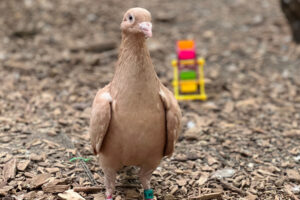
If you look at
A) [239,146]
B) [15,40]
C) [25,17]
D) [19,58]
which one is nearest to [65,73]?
[19,58]

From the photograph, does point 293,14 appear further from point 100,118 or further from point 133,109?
point 100,118

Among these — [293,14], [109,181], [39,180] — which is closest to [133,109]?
[109,181]

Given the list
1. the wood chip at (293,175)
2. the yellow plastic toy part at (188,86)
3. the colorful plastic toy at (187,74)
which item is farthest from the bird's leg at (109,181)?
the yellow plastic toy part at (188,86)

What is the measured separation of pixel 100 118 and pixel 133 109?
0.75 feet

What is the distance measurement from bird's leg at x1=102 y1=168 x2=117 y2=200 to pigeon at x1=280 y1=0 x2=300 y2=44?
458 centimetres

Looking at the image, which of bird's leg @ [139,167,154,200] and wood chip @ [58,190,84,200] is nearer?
wood chip @ [58,190,84,200]

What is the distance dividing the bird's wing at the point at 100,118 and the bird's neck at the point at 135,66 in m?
0.14

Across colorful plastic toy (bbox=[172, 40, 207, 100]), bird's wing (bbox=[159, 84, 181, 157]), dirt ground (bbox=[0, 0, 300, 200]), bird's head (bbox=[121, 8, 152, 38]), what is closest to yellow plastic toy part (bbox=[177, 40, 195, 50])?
colorful plastic toy (bbox=[172, 40, 207, 100])

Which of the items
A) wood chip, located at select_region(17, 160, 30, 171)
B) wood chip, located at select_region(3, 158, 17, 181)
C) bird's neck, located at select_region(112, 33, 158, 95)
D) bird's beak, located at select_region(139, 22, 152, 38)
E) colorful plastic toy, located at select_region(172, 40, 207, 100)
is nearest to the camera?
bird's beak, located at select_region(139, 22, 152, 38)

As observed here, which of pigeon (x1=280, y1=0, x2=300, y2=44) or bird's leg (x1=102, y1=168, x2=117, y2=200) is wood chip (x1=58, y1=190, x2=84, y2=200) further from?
pigeon (x1=280, y1=0, x2=300, y2=44)

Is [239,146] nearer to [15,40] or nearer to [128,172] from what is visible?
[128,172]

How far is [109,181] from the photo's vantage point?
3176 millimetres

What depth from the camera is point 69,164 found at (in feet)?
11.8

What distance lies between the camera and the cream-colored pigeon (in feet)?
9.29
